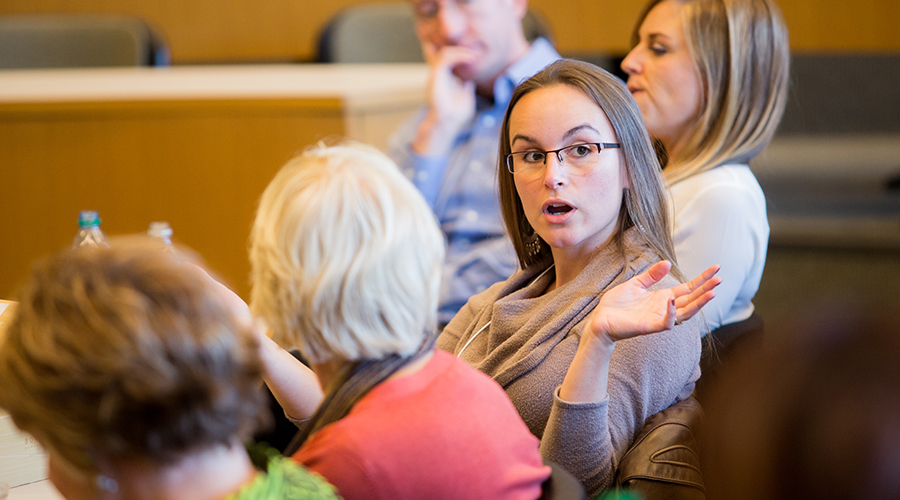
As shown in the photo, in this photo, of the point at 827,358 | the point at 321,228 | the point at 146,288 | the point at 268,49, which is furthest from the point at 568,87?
the point at 268,49

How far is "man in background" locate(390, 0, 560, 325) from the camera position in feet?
6.64

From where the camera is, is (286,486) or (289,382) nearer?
(286,486)

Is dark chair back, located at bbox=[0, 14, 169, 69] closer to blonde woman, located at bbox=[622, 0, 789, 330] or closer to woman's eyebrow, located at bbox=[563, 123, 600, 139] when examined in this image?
blonde woman, located at bbox=[622, 0, 789, 330]

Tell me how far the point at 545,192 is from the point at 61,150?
2047 mm

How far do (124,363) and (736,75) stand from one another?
1.26 m

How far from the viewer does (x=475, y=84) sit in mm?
2262

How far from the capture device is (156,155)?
2703 millimetres

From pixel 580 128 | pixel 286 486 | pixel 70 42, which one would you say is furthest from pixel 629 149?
pixel 70 42

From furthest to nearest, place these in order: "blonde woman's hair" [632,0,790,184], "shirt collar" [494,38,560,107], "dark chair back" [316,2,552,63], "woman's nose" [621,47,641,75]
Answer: "dark chair back" [316,2,552,63] < "shirt collar" [494,38,560,107] < "woman's nose" [621,47,641,75] < "blonde woman's hair" [632,0,790,184]

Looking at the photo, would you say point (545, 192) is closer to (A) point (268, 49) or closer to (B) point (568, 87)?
(B) point (568, 87)

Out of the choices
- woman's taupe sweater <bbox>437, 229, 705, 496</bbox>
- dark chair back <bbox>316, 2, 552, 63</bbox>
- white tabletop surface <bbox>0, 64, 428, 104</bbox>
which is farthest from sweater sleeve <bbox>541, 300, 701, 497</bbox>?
dark chair back <bbox>316, 2, 552, 63</bbox>

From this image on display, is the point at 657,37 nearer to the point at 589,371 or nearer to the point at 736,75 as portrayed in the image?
the point at 736,75

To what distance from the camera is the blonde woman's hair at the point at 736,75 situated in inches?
60.6

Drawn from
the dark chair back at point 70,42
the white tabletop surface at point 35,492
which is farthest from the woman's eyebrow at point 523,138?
the dark chair back at point 70,42
